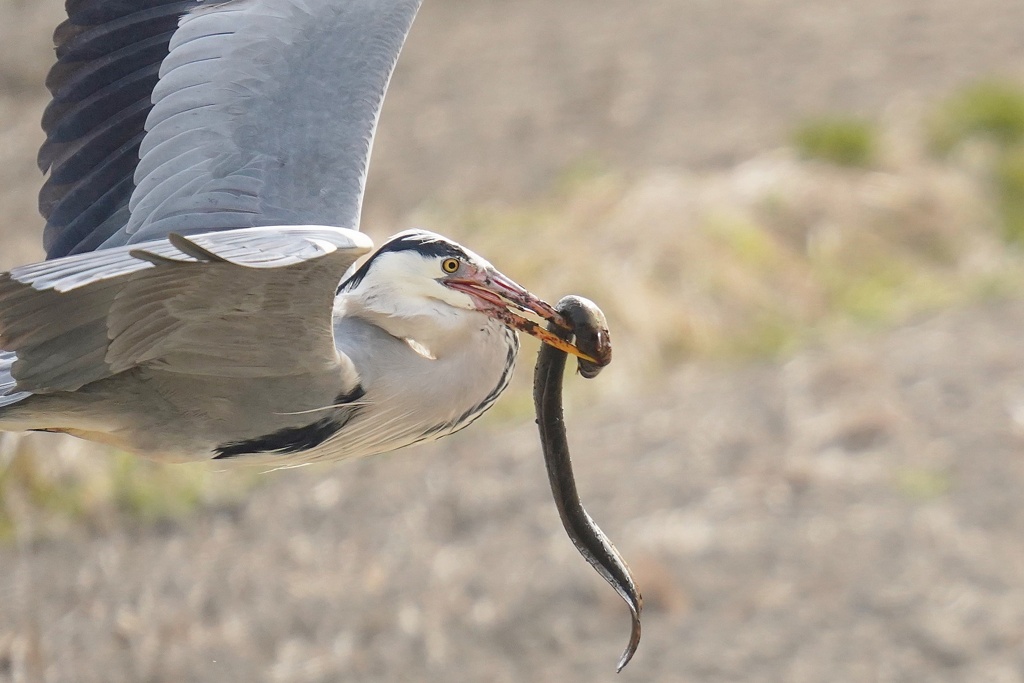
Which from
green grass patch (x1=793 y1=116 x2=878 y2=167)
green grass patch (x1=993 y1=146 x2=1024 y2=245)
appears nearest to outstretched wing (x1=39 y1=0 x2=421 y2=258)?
green grass patch (x1=793 y1=116 x2=878 y2=167)

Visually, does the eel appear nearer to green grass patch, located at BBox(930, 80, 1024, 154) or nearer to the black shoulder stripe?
the black shoulder stripe

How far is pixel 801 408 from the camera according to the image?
25.1ft

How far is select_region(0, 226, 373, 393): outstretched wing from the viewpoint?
3.05 m

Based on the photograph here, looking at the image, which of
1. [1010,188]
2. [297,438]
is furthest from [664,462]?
[1010,188]

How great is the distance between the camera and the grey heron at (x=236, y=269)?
3270 millimetres

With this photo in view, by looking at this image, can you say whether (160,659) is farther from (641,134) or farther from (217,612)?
(641,134)

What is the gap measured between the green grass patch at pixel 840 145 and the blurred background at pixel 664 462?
2 centimetres

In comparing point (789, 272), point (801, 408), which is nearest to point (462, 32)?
point (789, 272)

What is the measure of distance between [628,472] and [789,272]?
2673 millimetres

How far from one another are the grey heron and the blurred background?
63.6 inches

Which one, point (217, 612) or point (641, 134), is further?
point (641, 134)

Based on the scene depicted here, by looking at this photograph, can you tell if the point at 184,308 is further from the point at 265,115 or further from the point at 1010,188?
the point at 1010,188

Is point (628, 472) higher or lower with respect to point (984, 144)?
lower

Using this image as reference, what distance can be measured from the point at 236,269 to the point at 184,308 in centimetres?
23
